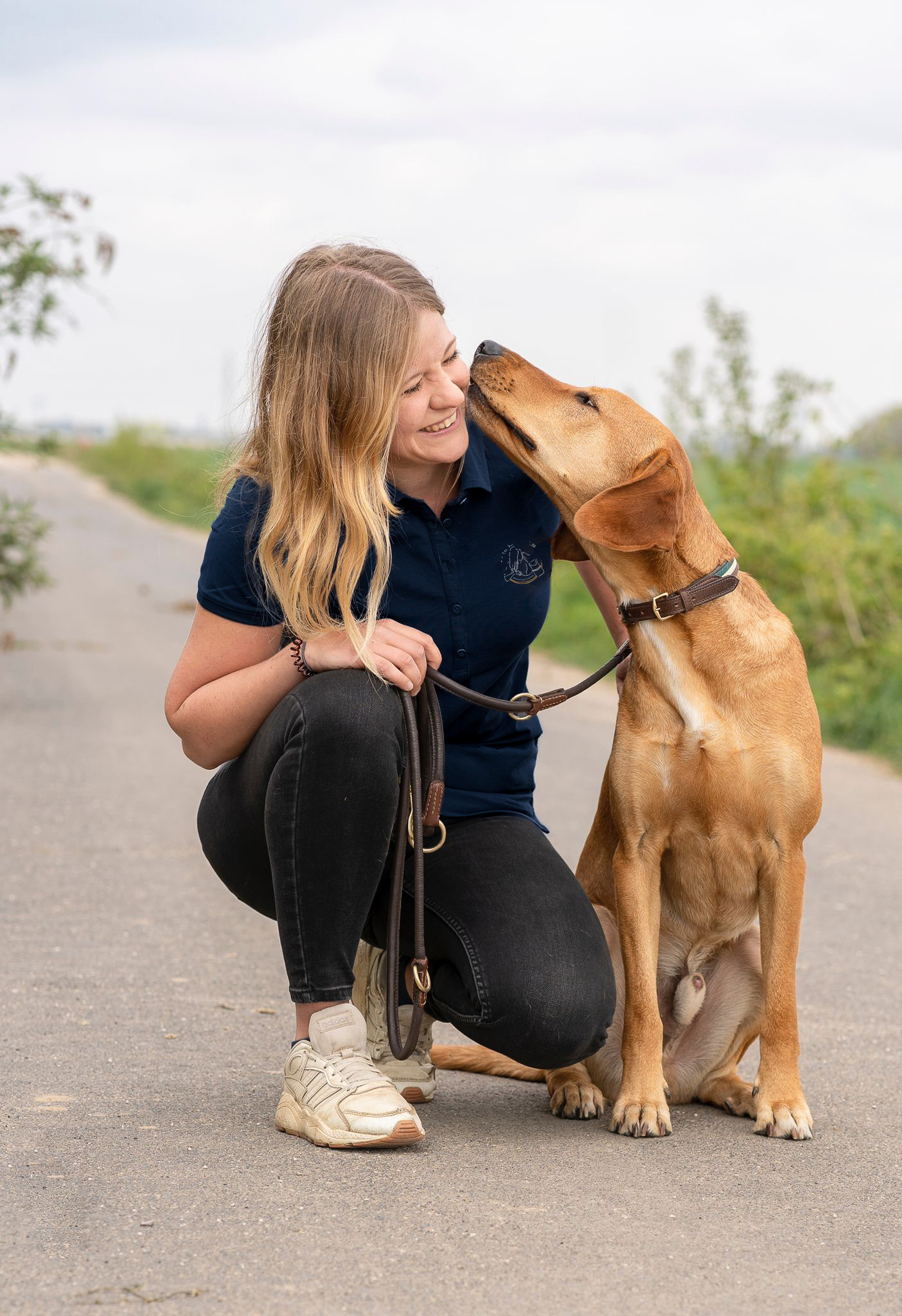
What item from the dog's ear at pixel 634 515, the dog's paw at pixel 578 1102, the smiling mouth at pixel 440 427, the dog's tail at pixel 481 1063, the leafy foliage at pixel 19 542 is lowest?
the leafy foliage at pixel 19 542

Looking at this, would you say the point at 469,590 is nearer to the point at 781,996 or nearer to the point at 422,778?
the point at 422,778

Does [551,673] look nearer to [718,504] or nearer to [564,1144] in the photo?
[718,504]

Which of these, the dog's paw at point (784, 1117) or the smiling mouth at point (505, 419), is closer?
the dog's paw at point (784, 1117)

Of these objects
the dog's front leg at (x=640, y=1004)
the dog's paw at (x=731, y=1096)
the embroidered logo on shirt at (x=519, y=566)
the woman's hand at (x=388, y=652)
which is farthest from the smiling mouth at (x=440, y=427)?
the dog's paw at (x=731, y=1096)

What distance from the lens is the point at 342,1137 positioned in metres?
2.59

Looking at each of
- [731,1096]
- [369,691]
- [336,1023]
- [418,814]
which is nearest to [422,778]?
[418,814]

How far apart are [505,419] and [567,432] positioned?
14 cm

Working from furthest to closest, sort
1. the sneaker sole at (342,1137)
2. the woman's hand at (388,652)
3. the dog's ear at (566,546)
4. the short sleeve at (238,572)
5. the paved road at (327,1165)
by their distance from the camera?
1. the dog's ear at (566,546)
2. the short sleeve at (238,572)
3. the woman's hand at (388,652)
4. the sneaker sole at (342,1137)
5. the paved road at (327,1165)

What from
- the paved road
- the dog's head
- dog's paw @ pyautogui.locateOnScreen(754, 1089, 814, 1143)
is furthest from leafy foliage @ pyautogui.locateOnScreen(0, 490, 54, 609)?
dog's paw @ pyautogui.locateOnScreen(754, 1089, 814, 1143)

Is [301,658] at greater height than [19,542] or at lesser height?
greater

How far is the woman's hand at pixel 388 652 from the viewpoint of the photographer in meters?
2.83

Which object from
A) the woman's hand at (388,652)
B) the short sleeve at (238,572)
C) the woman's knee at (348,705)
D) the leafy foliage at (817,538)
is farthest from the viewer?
the leafy foliage at (817,538)

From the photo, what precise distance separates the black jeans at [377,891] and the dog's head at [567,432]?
0.65 metres

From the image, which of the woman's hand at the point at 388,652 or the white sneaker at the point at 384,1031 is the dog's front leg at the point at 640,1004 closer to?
the white sneaker at the point at 384,1031
